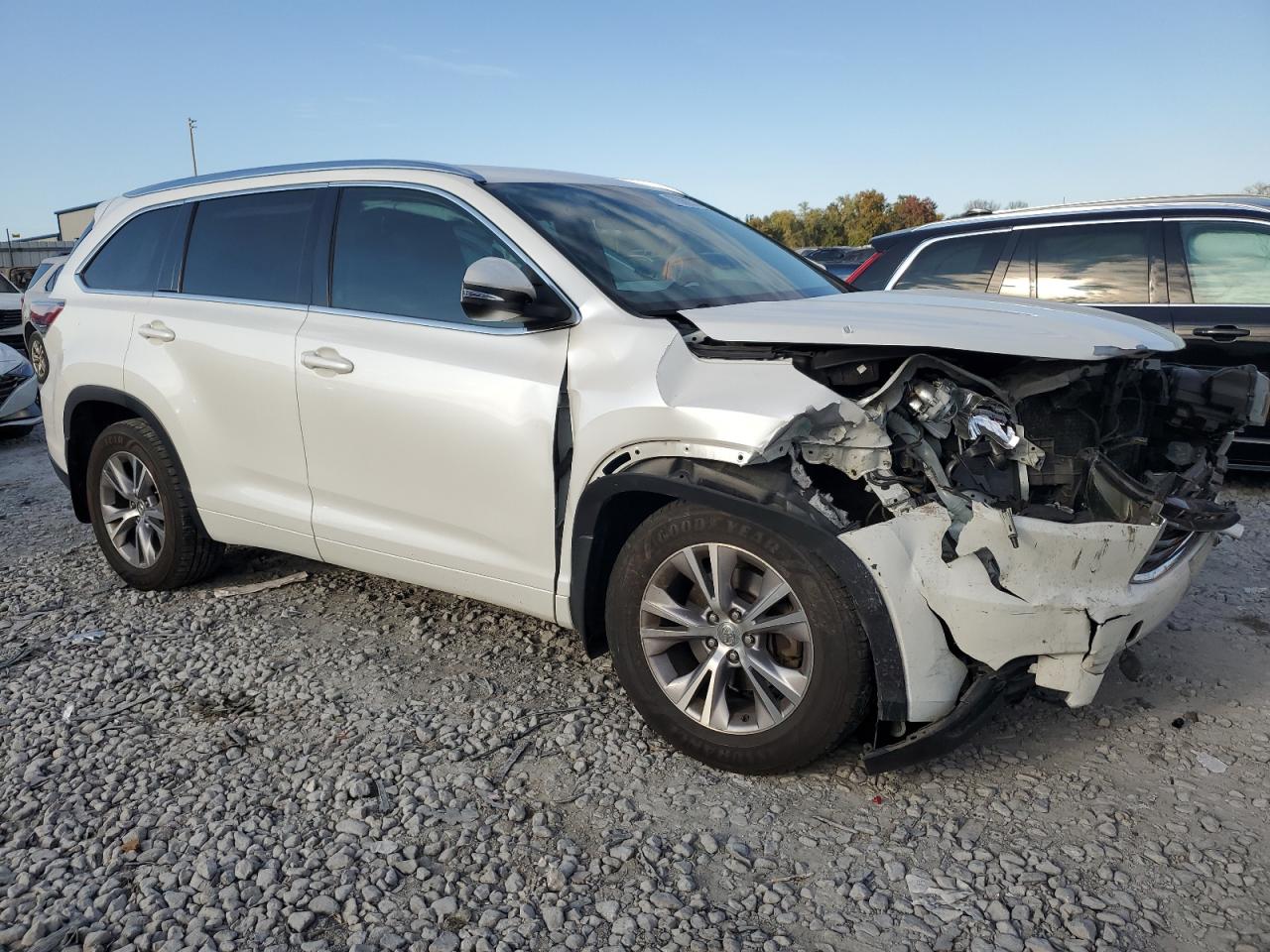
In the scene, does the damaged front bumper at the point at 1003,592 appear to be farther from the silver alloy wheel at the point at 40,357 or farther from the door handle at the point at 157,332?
the silver alloy wheel at the point at 40,357

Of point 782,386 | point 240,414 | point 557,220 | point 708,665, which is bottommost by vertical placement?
point 708,665

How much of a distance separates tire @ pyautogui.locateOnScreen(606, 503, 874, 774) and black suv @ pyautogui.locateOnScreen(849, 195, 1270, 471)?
3433 millimetres

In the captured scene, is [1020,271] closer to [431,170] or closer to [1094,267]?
[1094,267]

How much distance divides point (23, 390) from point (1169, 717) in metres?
9.94

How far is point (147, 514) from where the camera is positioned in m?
4.65

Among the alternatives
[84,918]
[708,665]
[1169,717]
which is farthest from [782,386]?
[84,918]

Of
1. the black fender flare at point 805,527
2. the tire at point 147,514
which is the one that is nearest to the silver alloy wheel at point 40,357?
the tire at point 147,514

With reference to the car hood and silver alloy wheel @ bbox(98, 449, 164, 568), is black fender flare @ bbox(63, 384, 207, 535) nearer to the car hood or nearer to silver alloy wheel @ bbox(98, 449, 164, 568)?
silver alloy wheel @ bbox(98, 449, 164, 568)

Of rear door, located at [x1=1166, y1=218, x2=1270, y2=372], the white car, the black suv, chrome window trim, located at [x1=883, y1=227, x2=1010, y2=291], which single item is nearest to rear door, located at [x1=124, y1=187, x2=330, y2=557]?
the black suv

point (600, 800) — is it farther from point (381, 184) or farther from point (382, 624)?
point (381, 184)

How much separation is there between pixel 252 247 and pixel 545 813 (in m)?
2.76

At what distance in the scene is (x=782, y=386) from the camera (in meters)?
2.76

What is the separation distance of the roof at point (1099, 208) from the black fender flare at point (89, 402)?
180 inches

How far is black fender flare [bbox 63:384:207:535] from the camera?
14.4 ft
